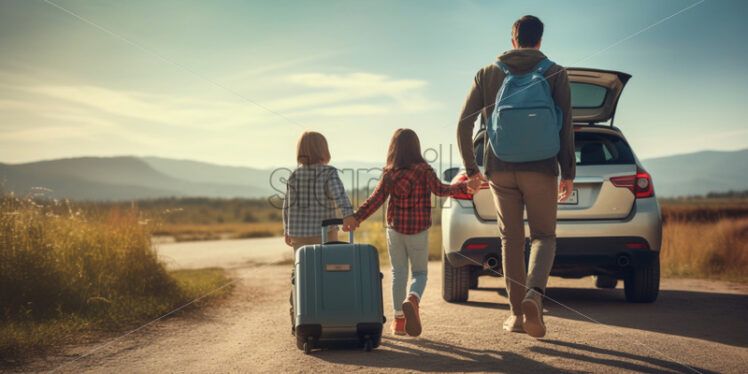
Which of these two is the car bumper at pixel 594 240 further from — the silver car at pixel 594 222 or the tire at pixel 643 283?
the tire at pixel 643 283

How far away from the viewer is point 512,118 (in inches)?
179

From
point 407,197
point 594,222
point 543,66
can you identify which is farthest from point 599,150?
point 407,197

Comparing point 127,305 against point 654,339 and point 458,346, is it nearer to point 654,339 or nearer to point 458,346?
point 458,346

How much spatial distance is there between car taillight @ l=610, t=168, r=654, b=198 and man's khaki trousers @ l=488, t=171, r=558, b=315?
1.86 meters

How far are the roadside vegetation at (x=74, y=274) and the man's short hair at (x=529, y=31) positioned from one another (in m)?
4.68

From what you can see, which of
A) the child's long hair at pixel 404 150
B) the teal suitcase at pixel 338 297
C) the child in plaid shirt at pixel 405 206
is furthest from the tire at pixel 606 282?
the teal suitcase at pixel 338 297

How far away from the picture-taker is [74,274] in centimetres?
739

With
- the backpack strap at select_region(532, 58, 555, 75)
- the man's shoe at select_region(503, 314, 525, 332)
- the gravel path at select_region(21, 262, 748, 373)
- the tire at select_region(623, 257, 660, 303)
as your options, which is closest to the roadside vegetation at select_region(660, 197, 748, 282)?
the gravel path at select_region(21, 262, 748, 373)

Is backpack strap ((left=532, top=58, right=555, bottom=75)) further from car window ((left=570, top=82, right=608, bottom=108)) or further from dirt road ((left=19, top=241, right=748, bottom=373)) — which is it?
car window ((left=570, top=82, right=608, bottom=108))

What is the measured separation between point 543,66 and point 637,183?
2292mm

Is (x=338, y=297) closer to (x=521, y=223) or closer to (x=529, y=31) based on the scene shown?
(x=521, y=223)

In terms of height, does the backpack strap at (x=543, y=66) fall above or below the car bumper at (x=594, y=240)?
above

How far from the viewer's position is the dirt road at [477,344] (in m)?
4.14

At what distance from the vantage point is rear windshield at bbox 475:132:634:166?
6.35m
